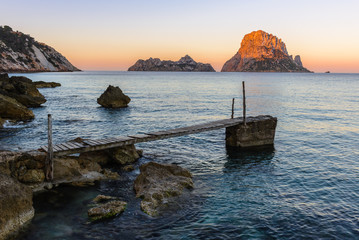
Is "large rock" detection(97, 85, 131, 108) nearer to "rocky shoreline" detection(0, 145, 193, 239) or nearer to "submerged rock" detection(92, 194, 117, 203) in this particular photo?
"rocky shoreline" detection(0, 145, 193, 239)

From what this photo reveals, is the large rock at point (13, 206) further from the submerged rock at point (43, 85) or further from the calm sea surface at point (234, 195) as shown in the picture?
the submerged rock at point (43, 85)

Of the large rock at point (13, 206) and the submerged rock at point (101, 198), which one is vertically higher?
the large rock at point (13, 206)

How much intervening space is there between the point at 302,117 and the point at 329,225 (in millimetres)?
27893

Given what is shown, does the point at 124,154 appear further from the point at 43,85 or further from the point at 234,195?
the point at 43,85

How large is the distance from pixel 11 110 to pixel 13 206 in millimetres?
24398

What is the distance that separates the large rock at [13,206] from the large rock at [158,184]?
4.24 m

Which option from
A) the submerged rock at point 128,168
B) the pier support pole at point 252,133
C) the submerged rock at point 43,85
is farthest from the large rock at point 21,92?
the submerged rock at point 43,85

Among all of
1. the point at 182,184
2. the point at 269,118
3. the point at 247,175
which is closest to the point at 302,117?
the point at 269,118

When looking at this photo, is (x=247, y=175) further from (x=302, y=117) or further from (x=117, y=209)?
(x=302, y=117)

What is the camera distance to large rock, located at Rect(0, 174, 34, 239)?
9.03 metres

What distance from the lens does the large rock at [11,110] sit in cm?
2911

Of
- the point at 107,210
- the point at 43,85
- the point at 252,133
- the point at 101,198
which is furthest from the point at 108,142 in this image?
the point at 43,85

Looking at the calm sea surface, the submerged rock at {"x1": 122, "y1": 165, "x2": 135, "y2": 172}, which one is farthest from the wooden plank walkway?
the calm sea surface

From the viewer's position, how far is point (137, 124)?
3103 cm
